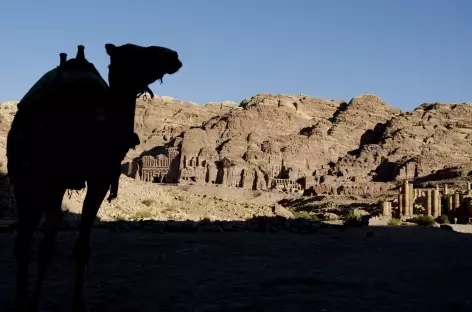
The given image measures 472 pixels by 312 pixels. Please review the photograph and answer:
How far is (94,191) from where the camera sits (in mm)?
4434

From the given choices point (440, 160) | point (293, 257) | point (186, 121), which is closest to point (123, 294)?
point (293, 257)

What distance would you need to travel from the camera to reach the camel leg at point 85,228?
4.43m

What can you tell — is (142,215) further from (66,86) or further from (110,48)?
(66,86)

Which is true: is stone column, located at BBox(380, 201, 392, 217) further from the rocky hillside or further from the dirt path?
the rocky hillside

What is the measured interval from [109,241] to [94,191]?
7.99 meters

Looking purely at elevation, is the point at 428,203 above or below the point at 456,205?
above

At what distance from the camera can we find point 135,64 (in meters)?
4.77

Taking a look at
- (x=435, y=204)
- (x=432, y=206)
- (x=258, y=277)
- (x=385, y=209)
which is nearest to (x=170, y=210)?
(x=385, y=209)

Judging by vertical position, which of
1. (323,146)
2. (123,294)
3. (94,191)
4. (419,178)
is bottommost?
(123,294)

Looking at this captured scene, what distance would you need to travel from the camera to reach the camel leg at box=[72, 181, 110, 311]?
174 inches

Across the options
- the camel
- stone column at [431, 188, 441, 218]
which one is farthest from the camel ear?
stone column at [431, 188, 441, 218]

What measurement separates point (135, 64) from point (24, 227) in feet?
5.30

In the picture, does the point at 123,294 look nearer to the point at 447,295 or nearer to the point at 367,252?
the point at 447,295

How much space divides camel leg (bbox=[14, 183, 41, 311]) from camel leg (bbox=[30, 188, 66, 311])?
0.33ft
